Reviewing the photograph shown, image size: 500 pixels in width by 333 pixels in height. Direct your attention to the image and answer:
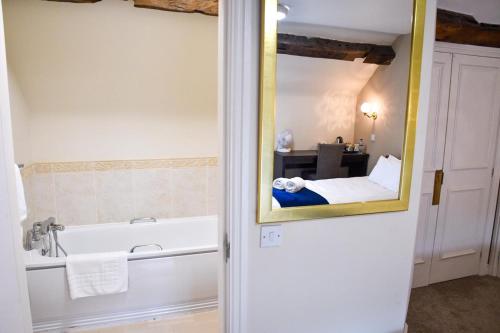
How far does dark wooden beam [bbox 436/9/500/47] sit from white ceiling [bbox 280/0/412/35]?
3.43ft

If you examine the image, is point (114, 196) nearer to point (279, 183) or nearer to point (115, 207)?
point (115, 207)

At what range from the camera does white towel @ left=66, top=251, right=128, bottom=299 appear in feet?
6.98

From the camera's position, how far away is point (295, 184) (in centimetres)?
135

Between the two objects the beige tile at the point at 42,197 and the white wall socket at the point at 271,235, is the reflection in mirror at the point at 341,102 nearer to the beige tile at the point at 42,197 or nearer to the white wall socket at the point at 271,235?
the white wall socket at the point at 271,235

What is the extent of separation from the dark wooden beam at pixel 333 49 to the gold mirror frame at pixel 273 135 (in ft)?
0.27

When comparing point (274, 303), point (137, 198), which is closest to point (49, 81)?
point (137, 198)

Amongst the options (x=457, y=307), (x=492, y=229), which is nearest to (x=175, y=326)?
(x=457, y=307)

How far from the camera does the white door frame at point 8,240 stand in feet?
3.70

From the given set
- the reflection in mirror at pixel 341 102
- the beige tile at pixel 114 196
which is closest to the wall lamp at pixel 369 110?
the reflection in mirror at pixel 341 102

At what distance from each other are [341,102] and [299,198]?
50 centimetres

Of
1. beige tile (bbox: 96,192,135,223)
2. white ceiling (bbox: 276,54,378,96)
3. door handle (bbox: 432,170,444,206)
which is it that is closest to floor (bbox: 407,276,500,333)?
door handle (bbox: 432,170,444,206)

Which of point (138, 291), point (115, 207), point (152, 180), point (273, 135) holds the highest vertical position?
point (273, 135)

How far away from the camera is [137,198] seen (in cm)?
300

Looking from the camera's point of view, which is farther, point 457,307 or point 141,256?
point 457,307
